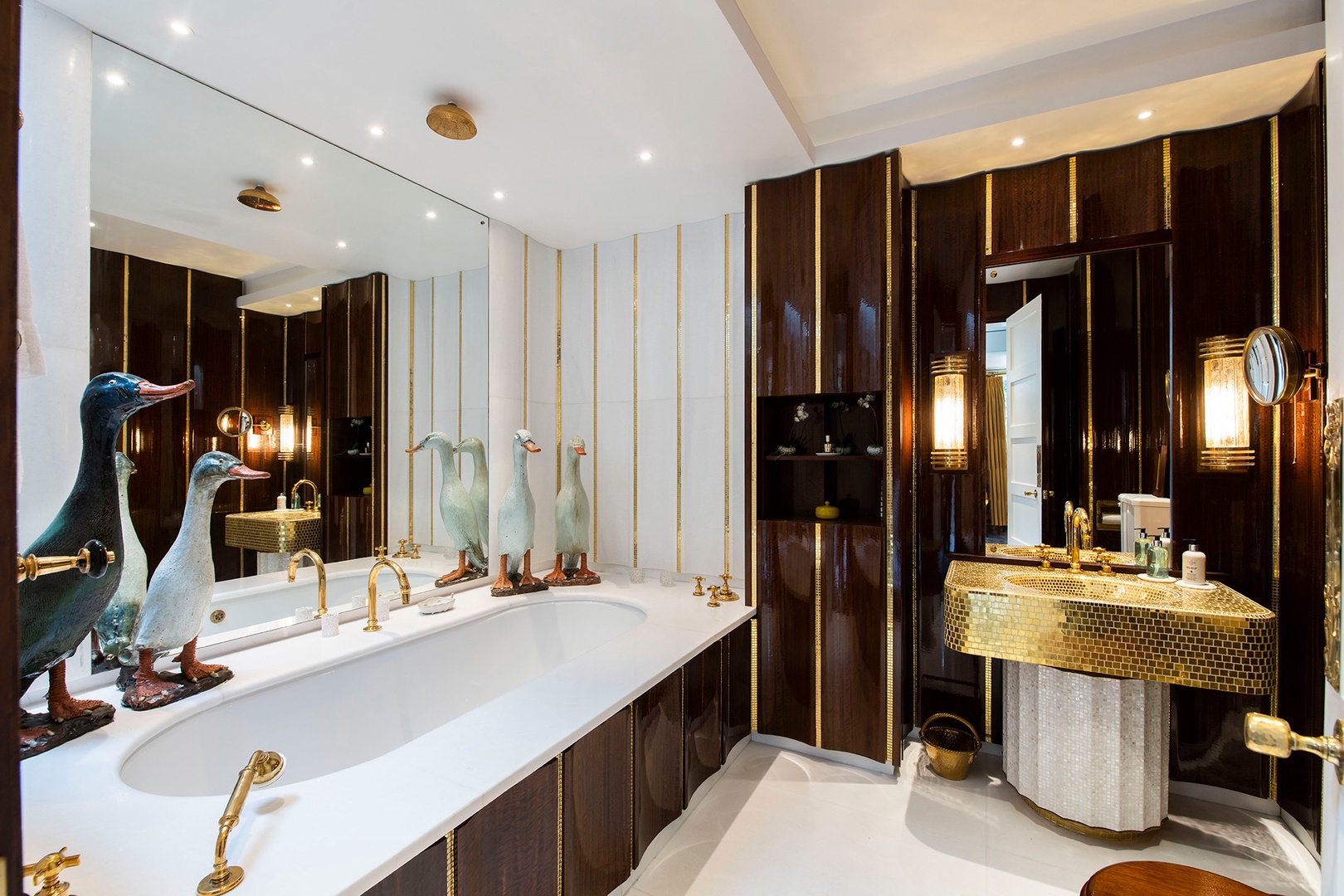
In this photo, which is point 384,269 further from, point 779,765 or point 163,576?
point 779,765

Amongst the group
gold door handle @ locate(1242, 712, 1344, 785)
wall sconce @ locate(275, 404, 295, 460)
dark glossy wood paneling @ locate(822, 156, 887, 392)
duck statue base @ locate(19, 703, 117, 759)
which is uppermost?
dark glossy wood paneling @ locate(822, 156, 887, 392)

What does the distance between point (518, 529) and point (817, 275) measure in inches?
70.1

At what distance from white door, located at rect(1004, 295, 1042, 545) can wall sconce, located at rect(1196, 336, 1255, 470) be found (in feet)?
1.69

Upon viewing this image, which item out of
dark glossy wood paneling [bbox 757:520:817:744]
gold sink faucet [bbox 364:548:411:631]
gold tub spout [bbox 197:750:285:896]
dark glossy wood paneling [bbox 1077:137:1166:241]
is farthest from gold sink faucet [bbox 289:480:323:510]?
dark glossy wood paneling [bbox 1077:137:1166:241]

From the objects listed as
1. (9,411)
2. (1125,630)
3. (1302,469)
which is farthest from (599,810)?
(1302,469)

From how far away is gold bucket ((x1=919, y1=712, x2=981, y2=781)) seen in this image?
226 cm

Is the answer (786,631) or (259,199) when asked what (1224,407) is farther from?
(259,199)

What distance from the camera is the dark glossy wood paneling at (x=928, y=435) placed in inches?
96.9

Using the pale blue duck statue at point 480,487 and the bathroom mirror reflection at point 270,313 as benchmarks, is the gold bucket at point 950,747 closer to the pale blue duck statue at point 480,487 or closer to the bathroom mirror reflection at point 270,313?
the pale blue duck statue at point 480,487

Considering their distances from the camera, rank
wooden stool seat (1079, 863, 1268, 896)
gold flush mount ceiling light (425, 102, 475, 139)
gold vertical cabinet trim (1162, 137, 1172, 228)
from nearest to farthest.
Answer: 1. wooden stool seat (1079, 863, 1268, 896)
2. gold flush mount ceiling light (425, 102, 475, 139)
3. gold vertical cabinet trim (1162, 137, 1172, 228)

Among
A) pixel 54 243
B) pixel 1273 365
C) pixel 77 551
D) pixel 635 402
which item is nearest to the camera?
pixel 77 551

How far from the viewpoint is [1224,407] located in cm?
207

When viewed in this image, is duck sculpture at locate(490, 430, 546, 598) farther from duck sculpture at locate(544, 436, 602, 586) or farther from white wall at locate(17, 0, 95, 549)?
white wall at locate(17, 0, 95, 549)

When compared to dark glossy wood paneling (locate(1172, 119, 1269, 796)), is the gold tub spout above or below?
below
